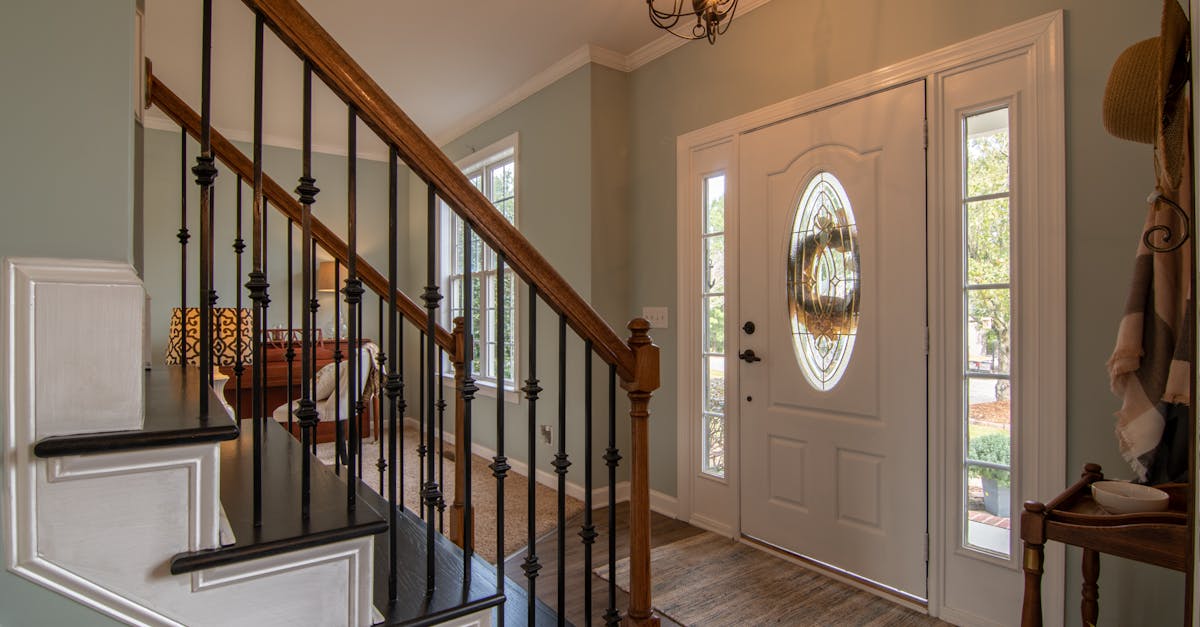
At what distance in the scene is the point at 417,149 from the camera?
1132mm

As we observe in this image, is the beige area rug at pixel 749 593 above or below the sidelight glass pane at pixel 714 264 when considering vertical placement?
below

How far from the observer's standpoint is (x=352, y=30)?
343cm

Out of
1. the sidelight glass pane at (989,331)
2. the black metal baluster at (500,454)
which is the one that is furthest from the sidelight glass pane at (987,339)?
the black metal baluster at (500,454)

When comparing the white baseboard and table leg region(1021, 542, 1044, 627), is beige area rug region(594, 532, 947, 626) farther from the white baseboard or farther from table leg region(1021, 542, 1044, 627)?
table leg region(1021, 542, 1044, 627)

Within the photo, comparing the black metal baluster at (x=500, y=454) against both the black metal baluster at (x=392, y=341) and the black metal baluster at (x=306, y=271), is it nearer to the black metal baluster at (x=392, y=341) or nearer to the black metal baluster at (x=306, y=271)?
the black metal baluster at (x=392, y=341)

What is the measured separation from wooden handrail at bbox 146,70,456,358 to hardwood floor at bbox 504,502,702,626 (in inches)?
41.1

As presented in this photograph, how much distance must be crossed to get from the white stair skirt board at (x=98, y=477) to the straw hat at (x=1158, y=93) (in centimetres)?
174

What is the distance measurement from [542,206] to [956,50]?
2.54 m

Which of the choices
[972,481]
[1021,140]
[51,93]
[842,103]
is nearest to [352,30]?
[842,103]

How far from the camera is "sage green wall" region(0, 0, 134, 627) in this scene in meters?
0.77

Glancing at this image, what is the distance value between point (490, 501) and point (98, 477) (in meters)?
3.01

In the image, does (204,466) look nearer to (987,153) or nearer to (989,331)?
(989,331)

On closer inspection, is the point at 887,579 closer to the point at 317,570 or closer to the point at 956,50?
the point at 956,50

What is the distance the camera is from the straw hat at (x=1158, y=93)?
3.58ft
